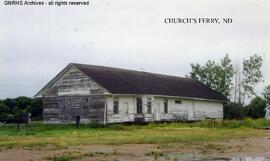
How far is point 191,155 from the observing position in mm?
15641

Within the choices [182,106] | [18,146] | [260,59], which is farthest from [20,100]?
[18,146]

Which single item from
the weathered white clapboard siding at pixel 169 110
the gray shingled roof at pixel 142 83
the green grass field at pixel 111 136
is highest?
the gray shingled roof at pixel 142 83

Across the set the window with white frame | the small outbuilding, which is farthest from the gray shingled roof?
the window with white frame

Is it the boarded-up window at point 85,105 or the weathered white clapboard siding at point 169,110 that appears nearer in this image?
the boarded-up window at point 85,105

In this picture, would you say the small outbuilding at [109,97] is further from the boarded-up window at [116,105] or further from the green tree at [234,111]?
the green tree at [234,111]

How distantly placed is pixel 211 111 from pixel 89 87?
58.8ft

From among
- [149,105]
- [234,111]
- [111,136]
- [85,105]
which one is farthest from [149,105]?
[234,111]

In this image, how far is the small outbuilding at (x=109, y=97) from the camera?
4106 cm

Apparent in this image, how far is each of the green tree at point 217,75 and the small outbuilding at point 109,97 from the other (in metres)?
17.5

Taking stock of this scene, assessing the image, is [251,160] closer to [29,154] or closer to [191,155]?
[191,155]

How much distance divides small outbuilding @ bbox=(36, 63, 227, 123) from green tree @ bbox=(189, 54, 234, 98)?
1751 cm

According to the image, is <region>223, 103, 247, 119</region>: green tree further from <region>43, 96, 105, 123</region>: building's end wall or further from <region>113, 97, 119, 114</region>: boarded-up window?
<region>43, 96, 105, 123</region>: building's end wall

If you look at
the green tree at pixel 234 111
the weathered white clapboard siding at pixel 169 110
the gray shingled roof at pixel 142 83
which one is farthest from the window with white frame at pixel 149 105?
the green tree at pixel 234 111

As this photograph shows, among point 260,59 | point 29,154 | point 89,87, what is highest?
point 260,59
